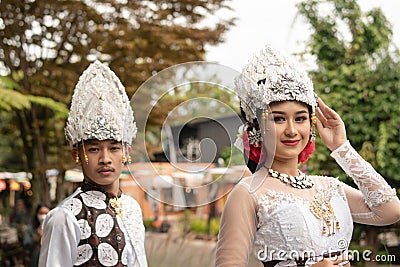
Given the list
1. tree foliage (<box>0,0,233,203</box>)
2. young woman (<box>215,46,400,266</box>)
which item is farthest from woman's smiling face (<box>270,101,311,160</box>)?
tree foliage (<box>0,0,233,203</box>)

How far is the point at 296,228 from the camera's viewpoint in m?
1.94

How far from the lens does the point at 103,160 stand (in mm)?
2592

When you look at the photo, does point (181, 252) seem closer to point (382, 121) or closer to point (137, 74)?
point (382, 121)

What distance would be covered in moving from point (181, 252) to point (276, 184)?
3.40 metres

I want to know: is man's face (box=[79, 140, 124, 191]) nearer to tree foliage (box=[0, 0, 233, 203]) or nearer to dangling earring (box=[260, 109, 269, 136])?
dangling earring (box=[260, 109, 269, 136])

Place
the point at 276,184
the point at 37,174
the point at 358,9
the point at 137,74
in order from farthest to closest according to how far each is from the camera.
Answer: the point at 37,174
the point at 137,74
the point at 358,9
the point at 276,184

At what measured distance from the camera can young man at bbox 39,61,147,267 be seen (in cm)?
253

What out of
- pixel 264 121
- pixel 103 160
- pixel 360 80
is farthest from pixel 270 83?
pixel 360 80

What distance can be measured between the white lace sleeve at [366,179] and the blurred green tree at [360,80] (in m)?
3.62

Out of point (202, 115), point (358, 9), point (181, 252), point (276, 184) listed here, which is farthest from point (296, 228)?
point (358, 9)

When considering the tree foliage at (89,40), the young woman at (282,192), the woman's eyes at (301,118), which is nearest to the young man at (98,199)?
the young woman at (282,192)

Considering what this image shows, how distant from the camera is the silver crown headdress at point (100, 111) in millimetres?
2666

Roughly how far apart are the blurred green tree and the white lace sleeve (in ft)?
11.9

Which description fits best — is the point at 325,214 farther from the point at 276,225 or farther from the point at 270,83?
the point at 270,83
